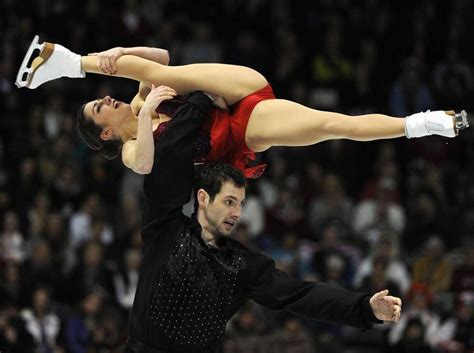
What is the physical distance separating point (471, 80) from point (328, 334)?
5.03m

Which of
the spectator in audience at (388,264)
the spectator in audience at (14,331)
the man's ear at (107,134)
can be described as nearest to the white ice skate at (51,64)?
the man's ear at (107,134)

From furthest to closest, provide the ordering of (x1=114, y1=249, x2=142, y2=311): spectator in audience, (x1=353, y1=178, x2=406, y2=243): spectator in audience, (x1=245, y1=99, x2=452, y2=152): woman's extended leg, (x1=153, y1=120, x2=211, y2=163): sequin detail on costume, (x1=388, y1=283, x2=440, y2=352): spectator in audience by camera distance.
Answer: (x1=353, y1=178, x2=406, y2=243): spectator in audience → (x1=114, y1=249, x2=142, y2=311): spectator in audience → (x1=388, y1=283, x2=440, y2=352): spectator in audience → (x1=153, y1=120, x2=211, y2=163): sequin detail on costume → (x1=245, y1=99, x2=452, y2=152): woman's extended leg

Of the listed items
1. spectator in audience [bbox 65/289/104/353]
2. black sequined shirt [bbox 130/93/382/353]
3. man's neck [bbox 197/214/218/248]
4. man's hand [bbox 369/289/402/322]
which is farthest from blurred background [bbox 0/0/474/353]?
man's hand [bbox 369/289/402/322]

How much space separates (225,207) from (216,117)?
821mm

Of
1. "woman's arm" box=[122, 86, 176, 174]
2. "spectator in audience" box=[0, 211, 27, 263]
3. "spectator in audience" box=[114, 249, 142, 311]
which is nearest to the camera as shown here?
"woman's arm" box=[122, 86, 176, 174]

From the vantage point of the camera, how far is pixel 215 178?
5.53 meters

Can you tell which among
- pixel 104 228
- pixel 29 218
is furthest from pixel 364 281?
pixel 29 218

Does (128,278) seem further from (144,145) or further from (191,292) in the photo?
(144,145)

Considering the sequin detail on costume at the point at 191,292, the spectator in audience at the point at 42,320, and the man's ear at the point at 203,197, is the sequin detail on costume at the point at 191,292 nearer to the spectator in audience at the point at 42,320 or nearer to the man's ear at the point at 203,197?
the man's ear at the point at 203,197

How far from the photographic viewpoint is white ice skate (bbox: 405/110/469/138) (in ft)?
18.2

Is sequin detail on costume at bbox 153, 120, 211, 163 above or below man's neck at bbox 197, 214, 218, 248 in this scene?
above

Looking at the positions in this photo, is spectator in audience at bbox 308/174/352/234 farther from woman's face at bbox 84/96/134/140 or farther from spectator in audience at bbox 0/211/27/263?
woman's face at bbox 84/96/134/140

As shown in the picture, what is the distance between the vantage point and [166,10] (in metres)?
14.3

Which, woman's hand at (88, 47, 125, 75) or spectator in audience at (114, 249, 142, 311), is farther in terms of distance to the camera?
spectator in audience at (114, 249, 142, 311)
